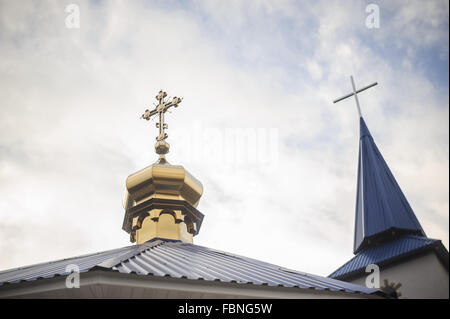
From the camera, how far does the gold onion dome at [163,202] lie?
32.4 ft

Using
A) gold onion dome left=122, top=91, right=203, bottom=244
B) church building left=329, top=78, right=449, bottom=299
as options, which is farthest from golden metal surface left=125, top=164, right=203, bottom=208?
→ church building left=329, top=78, right=449, bottom=299

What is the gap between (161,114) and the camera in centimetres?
1143

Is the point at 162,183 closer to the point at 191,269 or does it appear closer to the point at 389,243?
the point at 191,269

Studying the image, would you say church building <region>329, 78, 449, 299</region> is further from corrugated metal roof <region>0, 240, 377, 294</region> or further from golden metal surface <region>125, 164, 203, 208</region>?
corrugated metal roof <region>0, 240, 377, 294</region>

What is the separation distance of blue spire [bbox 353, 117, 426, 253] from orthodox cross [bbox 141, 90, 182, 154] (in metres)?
7.91

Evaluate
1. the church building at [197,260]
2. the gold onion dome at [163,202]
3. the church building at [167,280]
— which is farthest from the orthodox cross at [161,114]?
the church building at [167,280]

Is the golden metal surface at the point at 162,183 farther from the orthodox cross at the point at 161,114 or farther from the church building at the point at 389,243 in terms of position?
the church building at the point at 389,243

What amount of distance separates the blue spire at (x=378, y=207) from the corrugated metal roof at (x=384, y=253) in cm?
34

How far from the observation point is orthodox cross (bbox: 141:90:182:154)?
36.4 feet

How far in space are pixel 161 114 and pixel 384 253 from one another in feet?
26.6

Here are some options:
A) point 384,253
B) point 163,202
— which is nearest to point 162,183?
point 163,202
